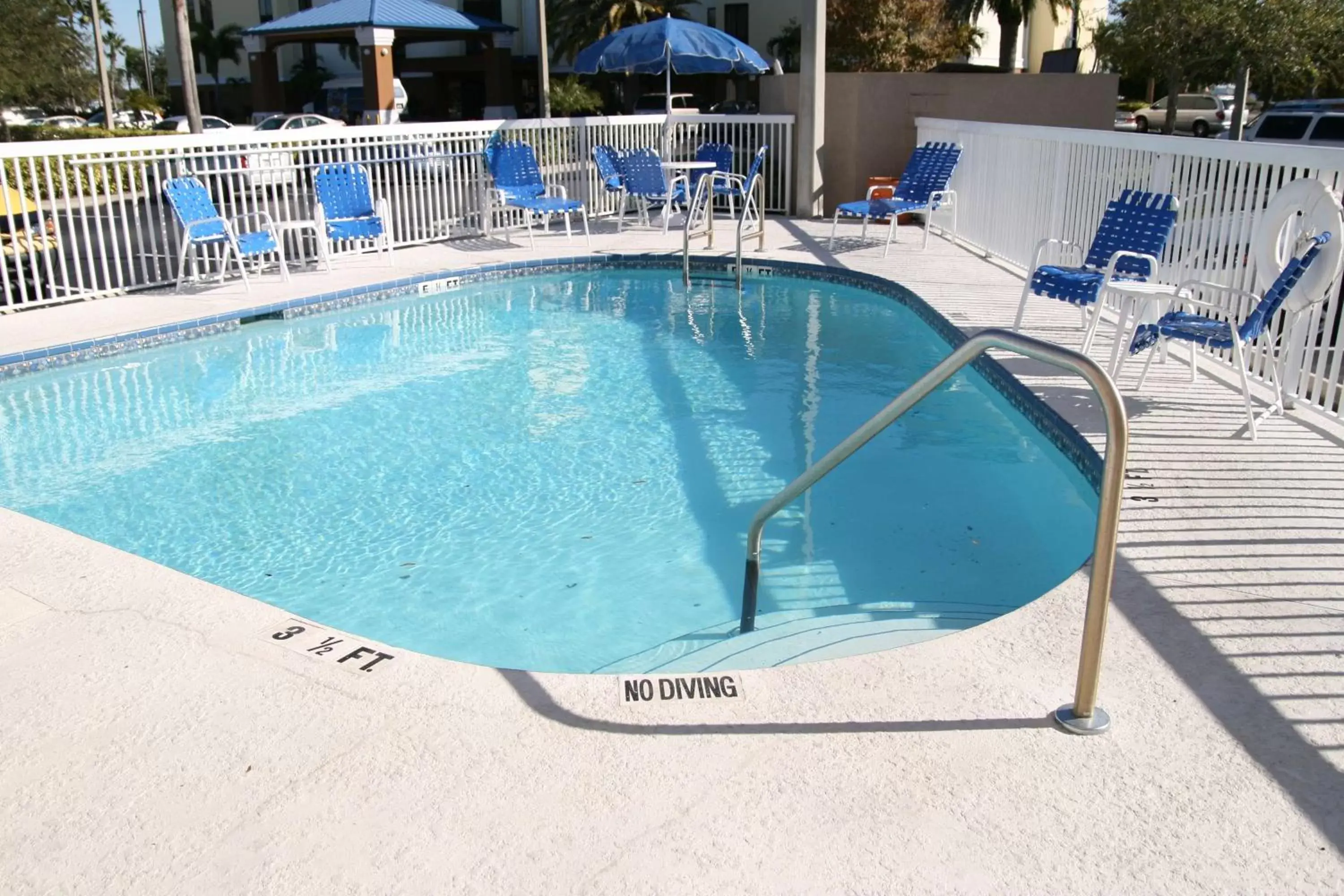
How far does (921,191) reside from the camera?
1071cm

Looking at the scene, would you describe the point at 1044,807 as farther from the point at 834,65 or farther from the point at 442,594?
the point at 834,65

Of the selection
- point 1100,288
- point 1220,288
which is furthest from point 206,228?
point 1220,288

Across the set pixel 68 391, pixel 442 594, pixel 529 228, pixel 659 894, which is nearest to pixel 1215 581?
pixel 659 894

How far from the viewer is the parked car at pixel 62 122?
30.9 metres

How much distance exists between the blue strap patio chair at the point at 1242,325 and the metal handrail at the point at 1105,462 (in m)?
2.56

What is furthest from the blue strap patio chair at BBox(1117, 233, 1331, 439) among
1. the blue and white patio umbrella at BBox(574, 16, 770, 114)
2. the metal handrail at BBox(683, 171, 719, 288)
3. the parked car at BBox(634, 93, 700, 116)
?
the parked car at BBox(634, 93, 700, 116)

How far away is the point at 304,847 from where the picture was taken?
7.64ft

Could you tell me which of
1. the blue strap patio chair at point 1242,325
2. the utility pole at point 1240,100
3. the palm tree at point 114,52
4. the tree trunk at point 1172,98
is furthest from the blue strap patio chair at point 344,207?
the palm tree at point 114,52

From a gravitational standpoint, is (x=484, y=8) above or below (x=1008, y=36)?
above

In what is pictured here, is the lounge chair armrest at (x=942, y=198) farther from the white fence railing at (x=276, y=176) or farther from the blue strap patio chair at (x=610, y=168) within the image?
the blue strap patio chair at (x=610, y=168)

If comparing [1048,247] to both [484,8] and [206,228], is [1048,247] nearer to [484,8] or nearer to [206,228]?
[206,228]

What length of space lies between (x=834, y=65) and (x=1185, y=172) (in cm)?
2891

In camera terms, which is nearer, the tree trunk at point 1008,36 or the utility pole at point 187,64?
the utility pole at point 187,64

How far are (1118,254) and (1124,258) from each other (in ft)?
2.33
